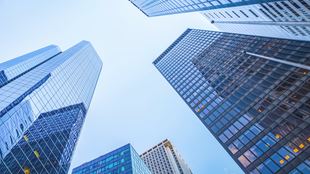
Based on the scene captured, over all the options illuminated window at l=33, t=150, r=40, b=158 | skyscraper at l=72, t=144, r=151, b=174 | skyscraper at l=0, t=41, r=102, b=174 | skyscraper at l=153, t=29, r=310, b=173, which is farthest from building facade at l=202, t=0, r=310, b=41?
skyscraper at l=72, t=144, r=151, b=174

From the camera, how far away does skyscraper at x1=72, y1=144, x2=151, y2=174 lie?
8172 centimetres

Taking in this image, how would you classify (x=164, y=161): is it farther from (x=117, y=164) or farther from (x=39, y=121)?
(x=39, y=121)

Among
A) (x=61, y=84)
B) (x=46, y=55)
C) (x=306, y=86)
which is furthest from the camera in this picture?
(x=46, y=55)

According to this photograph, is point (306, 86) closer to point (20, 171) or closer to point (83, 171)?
point (20, 171)

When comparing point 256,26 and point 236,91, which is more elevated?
point 256,26

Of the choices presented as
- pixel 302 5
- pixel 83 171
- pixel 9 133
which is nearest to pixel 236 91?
pixel 302 5

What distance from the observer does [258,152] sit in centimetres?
4066

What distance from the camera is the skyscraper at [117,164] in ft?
268

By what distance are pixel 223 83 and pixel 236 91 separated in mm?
8049

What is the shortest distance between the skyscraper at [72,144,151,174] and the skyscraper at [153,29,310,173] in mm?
30323

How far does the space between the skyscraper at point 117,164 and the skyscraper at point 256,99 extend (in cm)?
3032

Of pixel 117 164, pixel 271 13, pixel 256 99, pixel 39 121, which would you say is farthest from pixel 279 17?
pixel 117 164

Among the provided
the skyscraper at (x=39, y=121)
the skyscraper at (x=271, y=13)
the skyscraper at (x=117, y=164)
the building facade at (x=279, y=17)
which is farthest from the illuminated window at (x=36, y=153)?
the building facade at (x=279, y=17)

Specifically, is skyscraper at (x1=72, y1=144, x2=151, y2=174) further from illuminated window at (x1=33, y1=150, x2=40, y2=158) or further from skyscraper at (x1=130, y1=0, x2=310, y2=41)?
skyscraper at (x1=130, y1=0, x2=310, y2=41)
